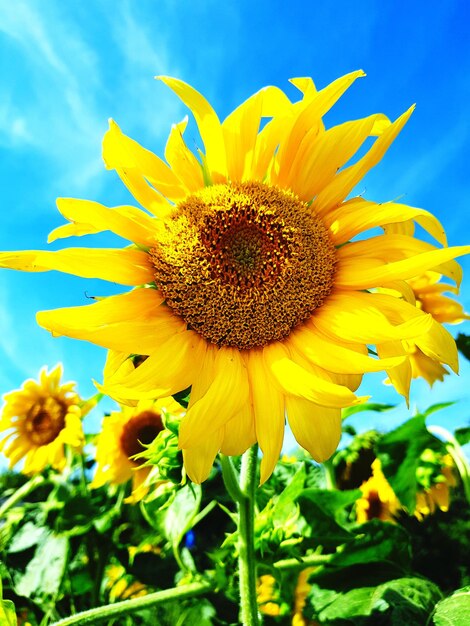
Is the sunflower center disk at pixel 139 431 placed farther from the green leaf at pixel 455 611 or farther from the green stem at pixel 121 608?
the green leaf at pixel 455 611

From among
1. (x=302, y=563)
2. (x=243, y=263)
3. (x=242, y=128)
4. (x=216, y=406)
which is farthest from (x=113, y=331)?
(x=302, y=563)

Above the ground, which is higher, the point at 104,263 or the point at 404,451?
the point at 104,263

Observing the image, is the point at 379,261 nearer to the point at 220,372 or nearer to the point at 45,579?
the point at 220,372

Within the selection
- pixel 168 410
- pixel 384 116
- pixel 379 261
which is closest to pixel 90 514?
pixel 168 410

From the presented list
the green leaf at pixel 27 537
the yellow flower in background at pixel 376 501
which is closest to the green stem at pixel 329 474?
the yellow flower in background at pixel 376 501

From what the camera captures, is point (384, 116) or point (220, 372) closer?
point (220, 372)

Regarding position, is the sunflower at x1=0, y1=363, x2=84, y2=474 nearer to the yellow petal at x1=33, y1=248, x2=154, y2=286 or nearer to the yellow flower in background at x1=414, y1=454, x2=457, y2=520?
the yellow flower in background at x1=414, y1=454, x2=457, y2=520

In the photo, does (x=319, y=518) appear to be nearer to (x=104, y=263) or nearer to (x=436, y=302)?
(x=104, y=263)
